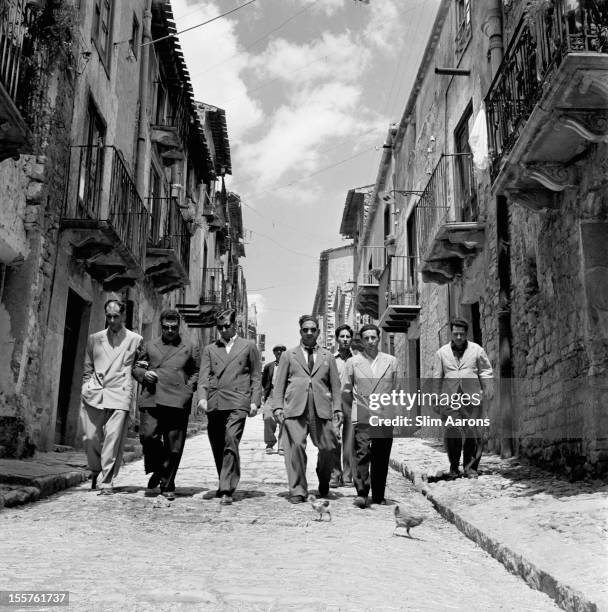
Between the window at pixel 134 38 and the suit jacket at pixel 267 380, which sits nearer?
the suit jacket at pixel 267 380

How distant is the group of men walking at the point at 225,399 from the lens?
6.96m

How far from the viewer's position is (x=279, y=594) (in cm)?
372

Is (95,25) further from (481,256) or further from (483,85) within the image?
(481,256)

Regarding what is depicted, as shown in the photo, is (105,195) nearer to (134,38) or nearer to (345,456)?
(134,38)

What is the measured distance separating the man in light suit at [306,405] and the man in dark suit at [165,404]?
0.92 m

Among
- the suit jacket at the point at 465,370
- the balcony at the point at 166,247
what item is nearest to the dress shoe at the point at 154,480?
the suit jacket at the point at 465,370

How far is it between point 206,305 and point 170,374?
61.9 ft

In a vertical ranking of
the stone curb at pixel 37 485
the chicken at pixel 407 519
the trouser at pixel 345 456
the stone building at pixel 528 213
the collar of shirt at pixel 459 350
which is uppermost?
the stone building at pixel 528 213

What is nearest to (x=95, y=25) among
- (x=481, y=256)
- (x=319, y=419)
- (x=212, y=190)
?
(x=481, y=256)

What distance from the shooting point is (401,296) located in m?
20.5

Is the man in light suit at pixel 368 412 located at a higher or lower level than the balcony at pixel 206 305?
lower

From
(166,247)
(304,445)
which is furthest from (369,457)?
(166,247)

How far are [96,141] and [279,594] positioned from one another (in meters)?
11.2

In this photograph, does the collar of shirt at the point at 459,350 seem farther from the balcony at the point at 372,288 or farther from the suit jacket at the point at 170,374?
the balcony at the point at 372,288
